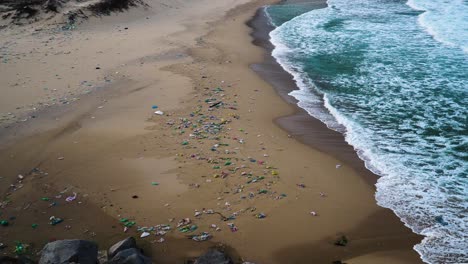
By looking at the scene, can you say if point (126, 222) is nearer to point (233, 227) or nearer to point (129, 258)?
point (129, 258)

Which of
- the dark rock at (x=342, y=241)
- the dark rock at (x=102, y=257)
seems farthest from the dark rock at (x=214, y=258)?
the dark rock at (x=342, y=241)

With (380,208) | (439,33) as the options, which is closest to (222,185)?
(380,208)

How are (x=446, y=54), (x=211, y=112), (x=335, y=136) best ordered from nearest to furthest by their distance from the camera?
(x=335, y=136)
(x=211, y=112)
(x=446, y=54)

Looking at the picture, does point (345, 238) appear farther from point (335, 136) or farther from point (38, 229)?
point (38, 229)

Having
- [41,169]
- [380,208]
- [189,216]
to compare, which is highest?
[41,169]

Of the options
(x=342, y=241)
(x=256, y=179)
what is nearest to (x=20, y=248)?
(x=256, y=179)

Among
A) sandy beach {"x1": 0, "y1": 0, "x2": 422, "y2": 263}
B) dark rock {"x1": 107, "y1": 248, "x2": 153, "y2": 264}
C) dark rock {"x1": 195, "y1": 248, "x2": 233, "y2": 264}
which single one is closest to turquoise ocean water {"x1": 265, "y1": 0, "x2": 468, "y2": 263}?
sandy beach {"x1": 0, "y1": 0, "x2": 422, "y2": 263}
